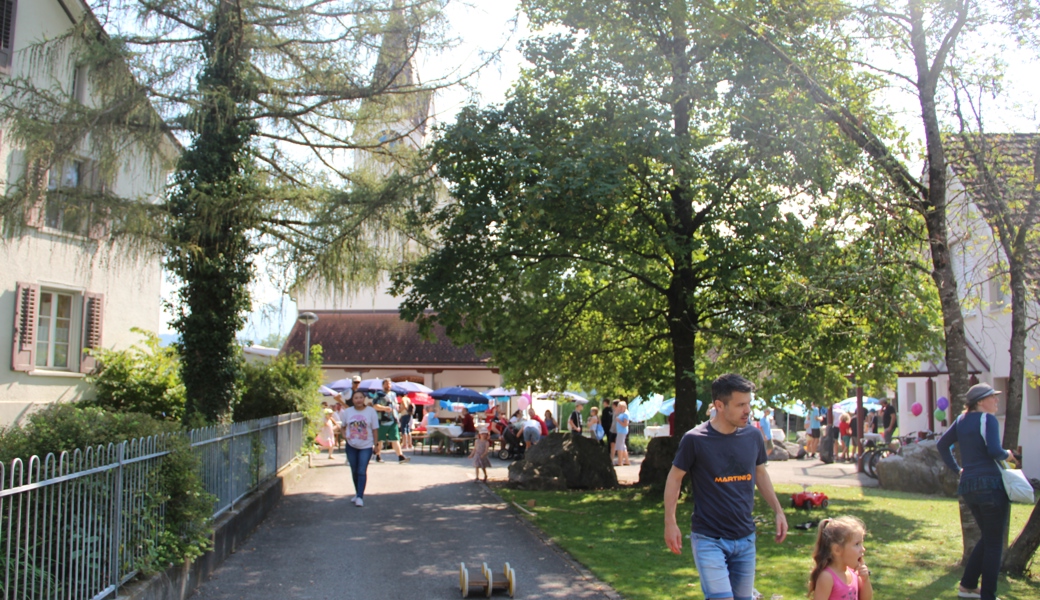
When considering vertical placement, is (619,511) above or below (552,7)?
below

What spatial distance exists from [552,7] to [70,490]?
11.1 m

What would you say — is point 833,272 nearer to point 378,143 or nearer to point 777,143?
point 777,143

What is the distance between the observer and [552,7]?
1428cm

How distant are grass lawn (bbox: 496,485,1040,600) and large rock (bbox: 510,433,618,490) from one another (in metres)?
0.68

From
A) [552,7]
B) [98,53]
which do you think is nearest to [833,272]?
[552,7]

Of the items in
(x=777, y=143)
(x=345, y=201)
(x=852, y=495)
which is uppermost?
(x=777, y=143)

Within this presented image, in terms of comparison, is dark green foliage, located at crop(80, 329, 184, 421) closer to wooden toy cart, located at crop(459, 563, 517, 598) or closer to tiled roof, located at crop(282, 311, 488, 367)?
wooden toy cart, located at crop(459, 563, 517, 598)

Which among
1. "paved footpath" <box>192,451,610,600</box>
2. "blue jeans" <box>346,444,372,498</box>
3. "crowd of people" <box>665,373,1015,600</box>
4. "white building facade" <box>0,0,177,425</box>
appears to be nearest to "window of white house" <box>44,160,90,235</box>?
"white building facade" <box>0,0,177,425</box>

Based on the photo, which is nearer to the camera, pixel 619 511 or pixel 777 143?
pixel 777 143

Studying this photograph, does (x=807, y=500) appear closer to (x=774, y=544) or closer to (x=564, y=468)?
(x=774, y=544)

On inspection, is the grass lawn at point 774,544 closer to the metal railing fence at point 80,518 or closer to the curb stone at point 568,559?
the curb stone at point 568,559

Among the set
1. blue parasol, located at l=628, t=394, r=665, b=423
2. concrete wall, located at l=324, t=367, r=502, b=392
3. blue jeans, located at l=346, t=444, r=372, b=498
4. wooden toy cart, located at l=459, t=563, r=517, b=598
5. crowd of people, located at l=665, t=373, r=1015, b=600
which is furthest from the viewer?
concrete wall, located at l=324, t=367, r=502, b=392

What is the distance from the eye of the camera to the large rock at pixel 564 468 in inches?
676

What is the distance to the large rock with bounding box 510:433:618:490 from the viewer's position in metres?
17.2
